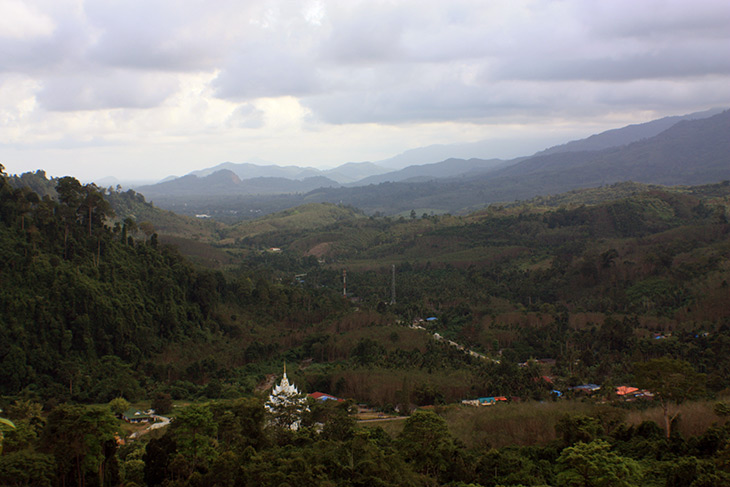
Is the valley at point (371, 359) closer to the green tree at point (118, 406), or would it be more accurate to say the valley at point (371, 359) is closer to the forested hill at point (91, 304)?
the forested hill at point (91, 304)

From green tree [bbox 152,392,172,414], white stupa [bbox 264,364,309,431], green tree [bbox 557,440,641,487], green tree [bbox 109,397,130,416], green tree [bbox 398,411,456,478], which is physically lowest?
green tree [bbox 152,392,172,414]

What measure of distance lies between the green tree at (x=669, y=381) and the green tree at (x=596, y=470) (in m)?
8.90

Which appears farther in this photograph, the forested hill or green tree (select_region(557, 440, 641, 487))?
the forested hill

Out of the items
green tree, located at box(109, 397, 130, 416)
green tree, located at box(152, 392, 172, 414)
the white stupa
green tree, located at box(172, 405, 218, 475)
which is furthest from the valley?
green tree, located at box(109, 397, 130, 416)

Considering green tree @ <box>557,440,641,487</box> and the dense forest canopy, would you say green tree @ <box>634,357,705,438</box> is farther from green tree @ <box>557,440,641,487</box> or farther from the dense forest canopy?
green tree @ <box>557,440,641,487</box>

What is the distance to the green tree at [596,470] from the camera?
1736cm

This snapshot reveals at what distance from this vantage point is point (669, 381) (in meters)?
26.1

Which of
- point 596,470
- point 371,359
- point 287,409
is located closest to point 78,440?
point 287,409

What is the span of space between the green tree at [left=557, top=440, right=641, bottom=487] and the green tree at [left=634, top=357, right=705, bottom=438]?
350 inches

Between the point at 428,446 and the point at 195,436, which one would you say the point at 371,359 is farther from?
the point at 195,436

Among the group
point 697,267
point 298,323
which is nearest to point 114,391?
point 298,323

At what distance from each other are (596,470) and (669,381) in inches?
431

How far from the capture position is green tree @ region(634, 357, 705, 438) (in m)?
26.1

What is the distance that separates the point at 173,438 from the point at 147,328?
2657 cm
